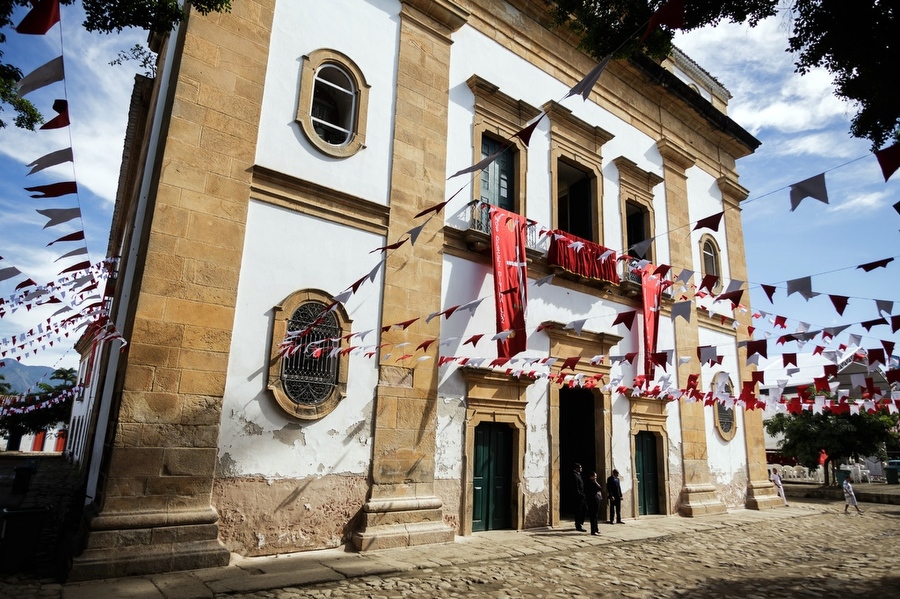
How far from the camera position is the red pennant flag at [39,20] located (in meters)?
4.02

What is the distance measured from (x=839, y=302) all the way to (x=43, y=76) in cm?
893

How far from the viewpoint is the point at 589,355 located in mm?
11398

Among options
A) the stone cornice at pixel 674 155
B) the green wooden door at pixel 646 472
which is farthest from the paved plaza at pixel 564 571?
the stone cornice at pixel 674 155

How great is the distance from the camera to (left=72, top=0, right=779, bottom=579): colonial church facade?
263 inches

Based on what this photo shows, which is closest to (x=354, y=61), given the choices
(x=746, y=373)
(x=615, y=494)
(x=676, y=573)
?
(x=676, y=573)

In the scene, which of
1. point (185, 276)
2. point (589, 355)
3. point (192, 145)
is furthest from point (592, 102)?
point (185, 276)

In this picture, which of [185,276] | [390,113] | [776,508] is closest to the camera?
[185,276]

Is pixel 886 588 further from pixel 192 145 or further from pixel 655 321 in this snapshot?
pixel 192 145

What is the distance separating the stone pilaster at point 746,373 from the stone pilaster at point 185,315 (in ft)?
44.0

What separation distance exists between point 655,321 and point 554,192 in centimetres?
390

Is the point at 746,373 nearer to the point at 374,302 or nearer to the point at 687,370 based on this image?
the point at 687,370

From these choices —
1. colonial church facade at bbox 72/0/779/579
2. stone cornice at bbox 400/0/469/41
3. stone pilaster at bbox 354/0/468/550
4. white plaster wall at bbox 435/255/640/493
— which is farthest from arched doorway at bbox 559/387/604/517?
stone cornice at bbox 400/0/469/41

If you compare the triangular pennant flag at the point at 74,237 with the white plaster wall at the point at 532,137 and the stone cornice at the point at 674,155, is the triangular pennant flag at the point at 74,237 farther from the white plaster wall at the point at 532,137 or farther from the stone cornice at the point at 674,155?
the stone cornice at the point at 674,155

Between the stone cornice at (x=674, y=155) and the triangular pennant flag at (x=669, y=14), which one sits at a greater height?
the stone cornice at (x=674, y=155)
